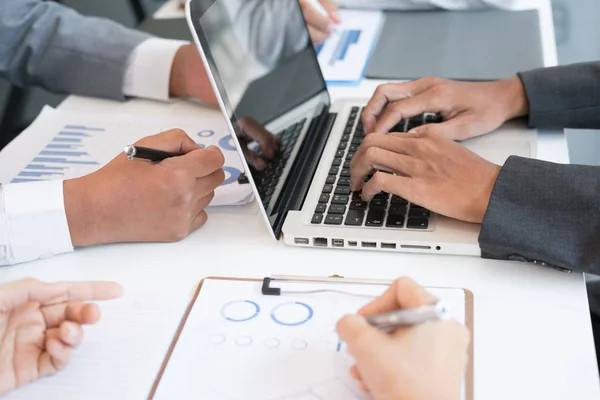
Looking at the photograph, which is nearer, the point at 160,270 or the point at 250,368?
the point at 250,368

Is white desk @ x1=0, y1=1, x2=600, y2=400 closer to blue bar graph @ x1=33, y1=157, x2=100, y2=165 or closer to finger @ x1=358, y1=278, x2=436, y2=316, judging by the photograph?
finger @ x1=358, y1=278, x2=436, y2=316

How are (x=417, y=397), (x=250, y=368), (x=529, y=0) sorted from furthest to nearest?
(x=529, y=0) → (x=250, y=368) → (x=417, y=397)

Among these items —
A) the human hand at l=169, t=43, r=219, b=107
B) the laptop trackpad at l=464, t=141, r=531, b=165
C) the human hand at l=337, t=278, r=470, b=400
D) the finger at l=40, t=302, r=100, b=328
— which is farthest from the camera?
the human hand at l=169, t=43, r=219, b=107

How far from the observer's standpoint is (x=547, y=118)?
0.95 metres

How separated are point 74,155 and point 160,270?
0.33 m

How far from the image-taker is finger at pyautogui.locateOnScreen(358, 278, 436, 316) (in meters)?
0.57

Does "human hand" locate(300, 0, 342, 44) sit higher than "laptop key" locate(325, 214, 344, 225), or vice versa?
"laptop key" locate(325, 214, 344, 225)

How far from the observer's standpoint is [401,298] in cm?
58

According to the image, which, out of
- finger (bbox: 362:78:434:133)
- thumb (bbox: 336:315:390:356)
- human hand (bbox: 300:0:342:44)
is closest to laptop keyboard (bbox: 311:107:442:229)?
finger (bbox: 362:78:434:133)

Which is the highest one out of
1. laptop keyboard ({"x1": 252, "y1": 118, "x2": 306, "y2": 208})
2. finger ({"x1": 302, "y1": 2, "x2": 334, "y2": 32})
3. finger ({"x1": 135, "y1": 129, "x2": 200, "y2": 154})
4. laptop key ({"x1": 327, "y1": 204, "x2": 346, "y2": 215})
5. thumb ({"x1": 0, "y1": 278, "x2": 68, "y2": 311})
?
thumb ({"x1": 0, "y1": 278, "x2": 68, "y2": 311})

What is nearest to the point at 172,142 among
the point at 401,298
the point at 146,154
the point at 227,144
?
the point at 146,154

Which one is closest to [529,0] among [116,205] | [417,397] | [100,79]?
[100,79]

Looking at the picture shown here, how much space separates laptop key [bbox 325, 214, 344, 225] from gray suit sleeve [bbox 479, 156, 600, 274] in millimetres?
160

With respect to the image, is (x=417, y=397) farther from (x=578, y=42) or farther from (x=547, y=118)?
(x=578, y=42)
